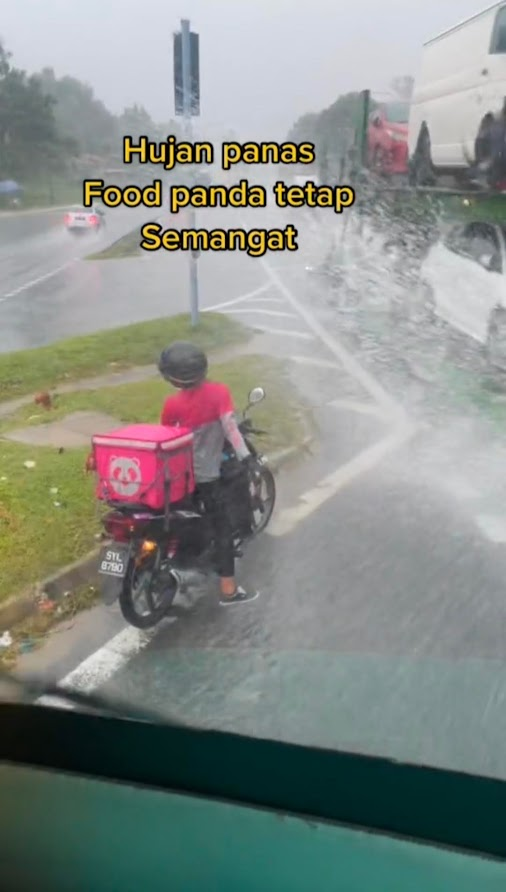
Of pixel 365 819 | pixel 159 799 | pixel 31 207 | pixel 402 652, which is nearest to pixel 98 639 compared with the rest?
pixel 159 799

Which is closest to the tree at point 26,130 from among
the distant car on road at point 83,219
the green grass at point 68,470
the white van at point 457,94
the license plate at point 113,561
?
the distant car on road at point 83,219

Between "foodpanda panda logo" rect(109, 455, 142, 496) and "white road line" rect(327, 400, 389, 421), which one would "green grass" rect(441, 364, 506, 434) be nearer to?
"white road line" rect(327, 400, 389, 421)

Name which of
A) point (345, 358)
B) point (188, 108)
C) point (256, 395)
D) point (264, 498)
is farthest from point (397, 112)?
point (264, 498)

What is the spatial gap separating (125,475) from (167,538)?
0.25 metres

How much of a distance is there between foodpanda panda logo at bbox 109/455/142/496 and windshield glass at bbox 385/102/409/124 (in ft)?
2.74

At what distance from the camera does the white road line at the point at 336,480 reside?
6.40 ft

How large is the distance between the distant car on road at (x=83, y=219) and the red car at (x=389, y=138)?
555 millimetres

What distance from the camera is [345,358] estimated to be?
1.98 meters

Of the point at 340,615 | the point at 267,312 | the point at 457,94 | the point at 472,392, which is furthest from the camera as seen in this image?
the point at 267,312

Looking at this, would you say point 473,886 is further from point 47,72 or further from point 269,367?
point 47,72

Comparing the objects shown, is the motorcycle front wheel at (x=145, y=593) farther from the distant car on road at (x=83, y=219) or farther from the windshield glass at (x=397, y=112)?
the windshield glass at (x=397, y=112)

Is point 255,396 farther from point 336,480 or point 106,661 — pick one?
point 106,661

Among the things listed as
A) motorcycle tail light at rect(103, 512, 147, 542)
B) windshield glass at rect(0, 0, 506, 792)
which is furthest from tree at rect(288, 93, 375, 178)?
motorcycle tail light at rect(103, 512, 147, 542)

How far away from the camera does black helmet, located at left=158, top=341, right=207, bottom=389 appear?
1911mm
